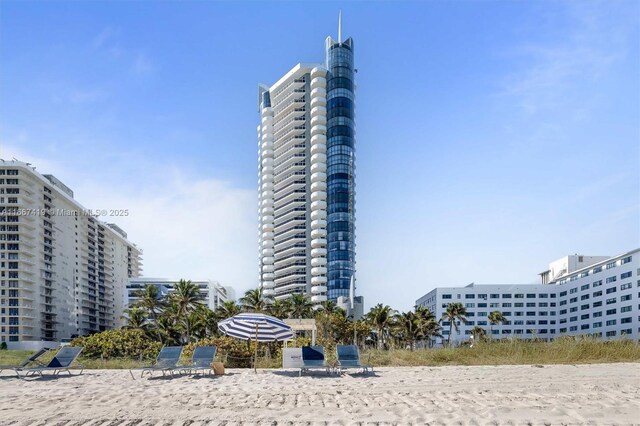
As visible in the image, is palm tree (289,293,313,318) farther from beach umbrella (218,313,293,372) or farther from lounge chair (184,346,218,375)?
lounge chair (184,346,218,375)

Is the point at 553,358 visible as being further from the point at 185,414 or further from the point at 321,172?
the point at 321,172

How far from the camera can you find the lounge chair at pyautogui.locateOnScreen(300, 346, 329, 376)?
13930 millimetres

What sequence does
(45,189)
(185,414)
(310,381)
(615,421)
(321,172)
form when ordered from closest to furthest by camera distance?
(615,421)
(185,414)
(310,381)
(45,189)
(321,172)

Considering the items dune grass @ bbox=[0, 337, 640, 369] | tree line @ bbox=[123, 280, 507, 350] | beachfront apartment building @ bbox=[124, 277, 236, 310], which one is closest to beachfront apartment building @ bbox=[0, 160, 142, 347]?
beachfront apartment building @ bbox=[124, 277, 236, 310]

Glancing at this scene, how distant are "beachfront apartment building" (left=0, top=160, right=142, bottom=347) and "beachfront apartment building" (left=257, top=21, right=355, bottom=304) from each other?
3548 cm

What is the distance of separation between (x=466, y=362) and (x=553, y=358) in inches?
106

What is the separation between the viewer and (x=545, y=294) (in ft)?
308

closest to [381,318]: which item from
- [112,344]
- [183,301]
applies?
[183,301]

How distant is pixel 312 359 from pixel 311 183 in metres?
87.5

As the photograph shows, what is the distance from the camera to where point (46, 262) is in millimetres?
89125

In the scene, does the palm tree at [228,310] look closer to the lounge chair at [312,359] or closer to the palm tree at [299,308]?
the palm tree at [299,308]

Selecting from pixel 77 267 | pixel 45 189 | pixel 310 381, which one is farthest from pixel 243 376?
pixel 77 267

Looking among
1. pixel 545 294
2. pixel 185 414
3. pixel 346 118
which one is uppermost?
pixel 346 118

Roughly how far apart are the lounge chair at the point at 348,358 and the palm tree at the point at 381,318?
48.6 m
